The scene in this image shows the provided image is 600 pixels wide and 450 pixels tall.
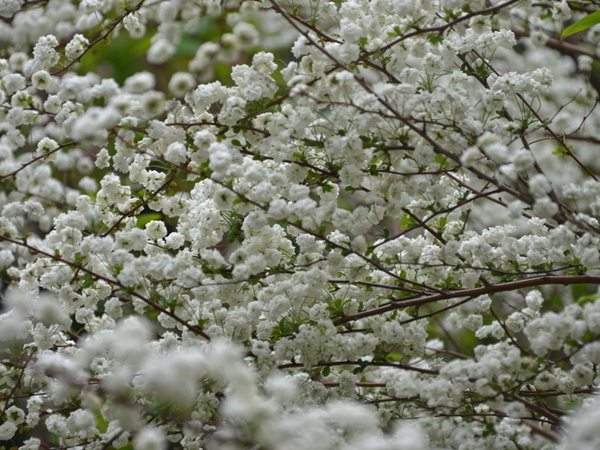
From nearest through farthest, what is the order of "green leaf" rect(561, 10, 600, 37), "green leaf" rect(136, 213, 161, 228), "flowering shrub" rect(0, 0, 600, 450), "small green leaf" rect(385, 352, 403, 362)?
"flowering shrub" rect(0, 0, 600, 450) → "green leaf" rect(561, 10, 600, 37) → "small green leaf" rect(385, 352, 403, 362) → "green leaf" rect(136, 213, 161, 228)

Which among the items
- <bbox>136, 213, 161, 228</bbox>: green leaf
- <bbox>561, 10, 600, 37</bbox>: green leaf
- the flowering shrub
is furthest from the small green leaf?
<bbox>561, 10, 600, 37</bbox>: green leaf

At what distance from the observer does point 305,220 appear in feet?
8.05

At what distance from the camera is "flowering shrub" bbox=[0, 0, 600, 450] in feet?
7.70

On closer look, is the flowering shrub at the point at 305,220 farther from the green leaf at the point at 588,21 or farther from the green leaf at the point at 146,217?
the green leaf at the point at 146,217

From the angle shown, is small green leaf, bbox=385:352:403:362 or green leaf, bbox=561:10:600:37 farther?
small green leaf, bbox=385:352:403:362

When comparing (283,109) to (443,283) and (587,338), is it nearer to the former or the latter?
(443,283)

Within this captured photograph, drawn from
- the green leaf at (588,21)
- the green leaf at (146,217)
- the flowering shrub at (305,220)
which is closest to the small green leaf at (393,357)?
the flowering shrub at (305,220)

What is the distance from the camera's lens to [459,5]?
2576 mm

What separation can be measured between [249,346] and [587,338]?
0.91 m

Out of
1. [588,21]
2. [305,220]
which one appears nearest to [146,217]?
[305,220]

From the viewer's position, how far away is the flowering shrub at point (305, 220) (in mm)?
2346

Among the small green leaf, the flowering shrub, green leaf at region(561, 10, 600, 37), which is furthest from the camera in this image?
the small green leaf

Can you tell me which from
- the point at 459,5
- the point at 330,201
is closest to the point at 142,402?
the point at 330,201

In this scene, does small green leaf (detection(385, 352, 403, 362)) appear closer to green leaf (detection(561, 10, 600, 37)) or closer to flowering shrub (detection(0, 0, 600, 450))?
flowering shrub (detection(0, 0, 600, 450))
